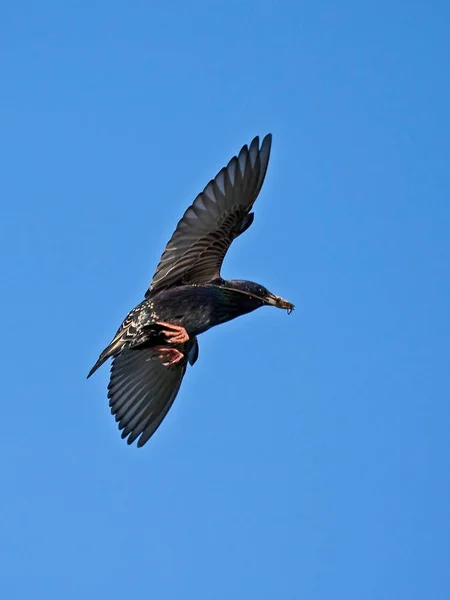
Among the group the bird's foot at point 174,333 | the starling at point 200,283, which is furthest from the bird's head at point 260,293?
the bird's foot at point 174,333

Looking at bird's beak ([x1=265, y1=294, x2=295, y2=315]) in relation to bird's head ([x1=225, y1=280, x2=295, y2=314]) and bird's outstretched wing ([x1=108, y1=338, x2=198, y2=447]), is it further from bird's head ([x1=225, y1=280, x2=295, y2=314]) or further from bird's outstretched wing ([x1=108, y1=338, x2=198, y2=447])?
bird's outstretched wing ([x1=108, y1=338, x2=198, y2=447])

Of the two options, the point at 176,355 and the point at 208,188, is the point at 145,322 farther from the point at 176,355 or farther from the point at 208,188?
the point at 208,188

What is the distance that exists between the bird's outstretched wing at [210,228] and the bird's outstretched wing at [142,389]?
53.4 inches

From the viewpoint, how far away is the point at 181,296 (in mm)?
20062

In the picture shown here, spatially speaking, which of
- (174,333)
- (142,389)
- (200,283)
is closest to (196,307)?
(174,333)

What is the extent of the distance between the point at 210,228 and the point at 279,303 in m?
1.42

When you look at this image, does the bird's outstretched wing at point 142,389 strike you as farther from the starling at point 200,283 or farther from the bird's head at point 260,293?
the bird's head at point 260,293

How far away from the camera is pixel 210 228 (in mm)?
20438

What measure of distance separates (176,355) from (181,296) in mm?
764

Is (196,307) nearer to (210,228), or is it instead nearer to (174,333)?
(174,333)

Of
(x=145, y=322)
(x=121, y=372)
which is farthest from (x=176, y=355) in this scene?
(x=121, y=372)

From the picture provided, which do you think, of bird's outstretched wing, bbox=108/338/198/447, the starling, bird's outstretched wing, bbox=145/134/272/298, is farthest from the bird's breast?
bird's outstretched wing, bbox=108/338/198/447

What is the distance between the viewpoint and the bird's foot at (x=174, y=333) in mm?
19719

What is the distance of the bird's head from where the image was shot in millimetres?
20438
